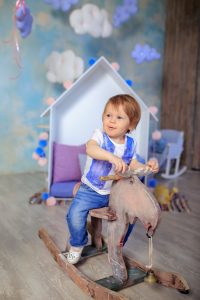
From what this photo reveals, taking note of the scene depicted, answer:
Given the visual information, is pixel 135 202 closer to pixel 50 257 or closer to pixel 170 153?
pixel 50 257

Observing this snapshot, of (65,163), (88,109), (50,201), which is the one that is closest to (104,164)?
(50,201)

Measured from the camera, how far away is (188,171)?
158 inches

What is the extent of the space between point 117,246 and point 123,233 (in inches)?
2.6

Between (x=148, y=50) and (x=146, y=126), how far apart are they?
2.12 feet

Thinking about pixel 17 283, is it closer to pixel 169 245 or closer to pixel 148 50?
pixel 169 245

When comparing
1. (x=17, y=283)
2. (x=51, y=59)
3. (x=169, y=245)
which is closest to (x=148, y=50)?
(x=51, y=59)

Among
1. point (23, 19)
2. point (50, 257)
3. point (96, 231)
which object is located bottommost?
point (50, 257)

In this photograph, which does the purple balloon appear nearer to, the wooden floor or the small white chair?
the wooden floor

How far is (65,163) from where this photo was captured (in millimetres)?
2674

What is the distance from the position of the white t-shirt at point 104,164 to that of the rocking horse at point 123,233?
0.25ft

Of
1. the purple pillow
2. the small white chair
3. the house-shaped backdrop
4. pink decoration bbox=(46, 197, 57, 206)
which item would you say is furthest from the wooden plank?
the small white chair

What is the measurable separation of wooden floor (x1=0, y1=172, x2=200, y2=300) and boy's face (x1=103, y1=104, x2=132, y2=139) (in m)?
0.65

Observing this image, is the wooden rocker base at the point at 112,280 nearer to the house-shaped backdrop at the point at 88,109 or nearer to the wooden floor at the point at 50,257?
the wooden floor at the point at 50,257

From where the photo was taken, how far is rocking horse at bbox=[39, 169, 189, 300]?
1.23 m
